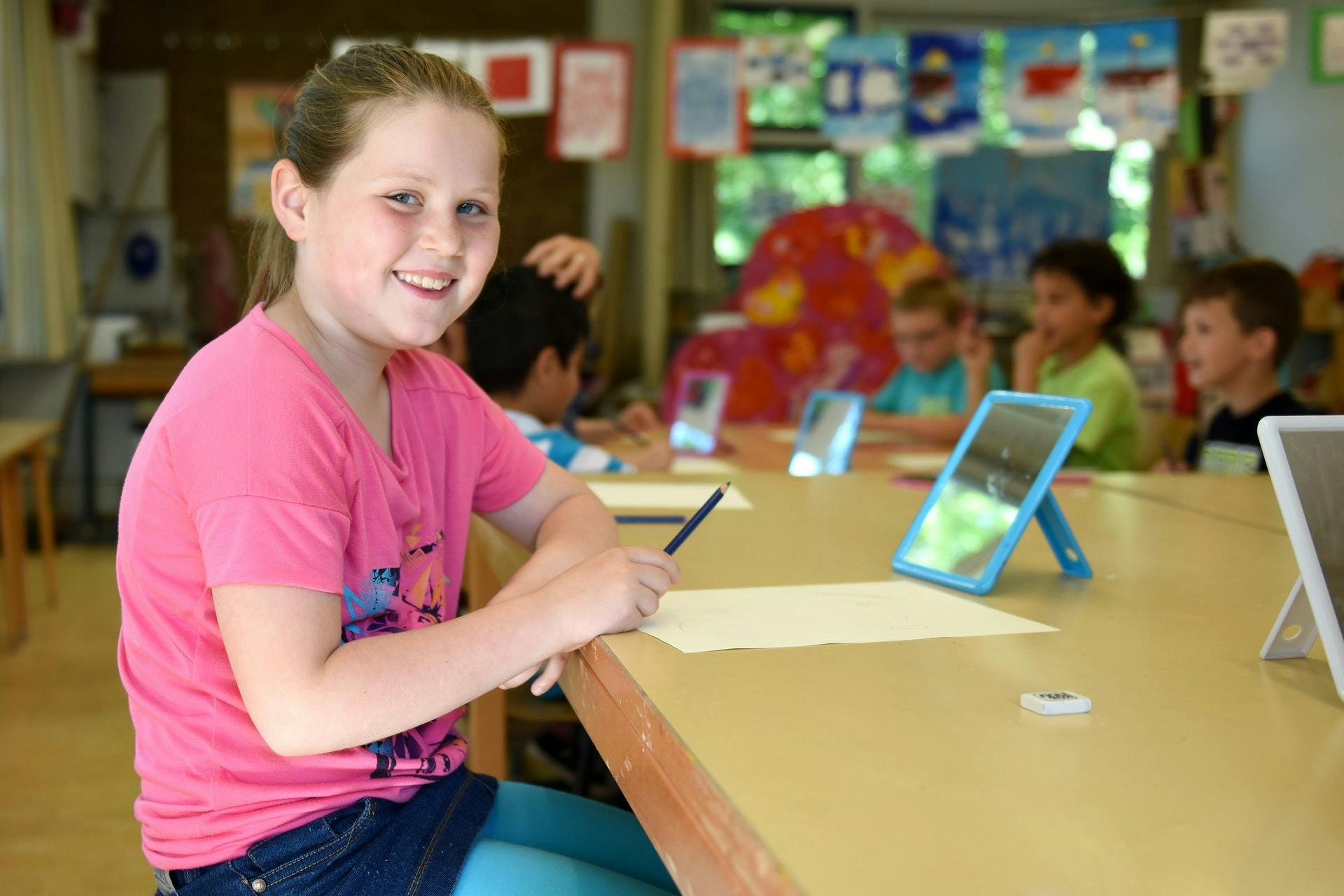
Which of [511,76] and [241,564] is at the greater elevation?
[511,76]

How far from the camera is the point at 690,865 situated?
0.56 meters

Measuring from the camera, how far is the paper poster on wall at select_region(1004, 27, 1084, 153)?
4156mm

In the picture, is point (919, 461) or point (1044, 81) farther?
point (1044, 81)

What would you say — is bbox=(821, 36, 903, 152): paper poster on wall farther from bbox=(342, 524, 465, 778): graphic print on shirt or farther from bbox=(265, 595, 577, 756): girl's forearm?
bbox=(265, 595, 577, 756): girl's forearm

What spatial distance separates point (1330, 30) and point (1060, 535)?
→ 349cm

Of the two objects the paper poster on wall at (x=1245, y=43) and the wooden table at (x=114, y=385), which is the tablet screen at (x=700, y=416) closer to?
the paper poster on wall at (x=1245, y=43)

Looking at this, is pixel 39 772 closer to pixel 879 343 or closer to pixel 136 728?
pixel 136 728

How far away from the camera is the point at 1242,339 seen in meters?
2.42

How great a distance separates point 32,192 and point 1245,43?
4255 millimetres

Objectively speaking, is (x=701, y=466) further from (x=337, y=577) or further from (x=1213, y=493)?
(x=337, y=577)

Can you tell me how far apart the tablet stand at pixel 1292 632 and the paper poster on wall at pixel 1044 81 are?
12.1 ft

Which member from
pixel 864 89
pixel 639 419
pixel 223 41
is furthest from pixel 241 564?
pixel 223 41

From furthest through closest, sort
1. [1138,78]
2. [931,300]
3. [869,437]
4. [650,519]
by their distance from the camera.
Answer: [1138,78], [931,300], [869,437], [650,519]

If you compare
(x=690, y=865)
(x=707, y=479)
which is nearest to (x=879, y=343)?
(x=707, y=479)
